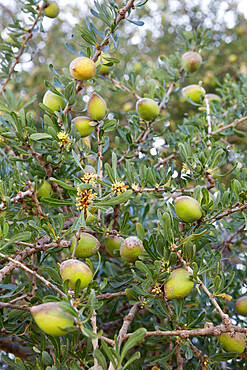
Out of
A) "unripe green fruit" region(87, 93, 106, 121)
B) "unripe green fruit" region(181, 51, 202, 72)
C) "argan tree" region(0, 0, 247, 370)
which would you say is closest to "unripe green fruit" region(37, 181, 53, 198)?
"argan tree" region(0, 0, 247, 370)

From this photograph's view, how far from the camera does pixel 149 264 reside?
1064 mm

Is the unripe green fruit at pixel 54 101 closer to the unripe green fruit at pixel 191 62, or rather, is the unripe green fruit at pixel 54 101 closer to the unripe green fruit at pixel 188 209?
the unripe green fruit at pixel 188 209

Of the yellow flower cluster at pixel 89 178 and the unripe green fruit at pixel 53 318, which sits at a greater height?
the yellow flower cluster at pixel 89 178

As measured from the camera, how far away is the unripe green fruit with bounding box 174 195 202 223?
1.03 m

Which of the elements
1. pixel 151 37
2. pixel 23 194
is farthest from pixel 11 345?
pixel 151 37

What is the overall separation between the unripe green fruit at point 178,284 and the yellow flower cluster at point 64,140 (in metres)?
0.52

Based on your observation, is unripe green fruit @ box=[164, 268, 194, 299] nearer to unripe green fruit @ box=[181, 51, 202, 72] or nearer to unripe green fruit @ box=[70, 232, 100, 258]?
unripe green fruit @ box=[70, 232, 100, 258]

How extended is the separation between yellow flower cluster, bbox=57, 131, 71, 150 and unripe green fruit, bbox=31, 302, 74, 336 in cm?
54

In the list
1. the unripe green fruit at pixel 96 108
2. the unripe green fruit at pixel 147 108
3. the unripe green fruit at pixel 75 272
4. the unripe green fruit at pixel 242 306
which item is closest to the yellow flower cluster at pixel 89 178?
the unripe green fruit at pixel 75 272

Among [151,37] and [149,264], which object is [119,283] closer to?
[149,264]

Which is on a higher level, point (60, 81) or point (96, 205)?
point (60, 81)

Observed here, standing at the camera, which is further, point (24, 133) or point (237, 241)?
point (237, 241)

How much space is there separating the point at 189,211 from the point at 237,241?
735 millimetres

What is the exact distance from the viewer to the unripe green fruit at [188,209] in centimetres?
103
